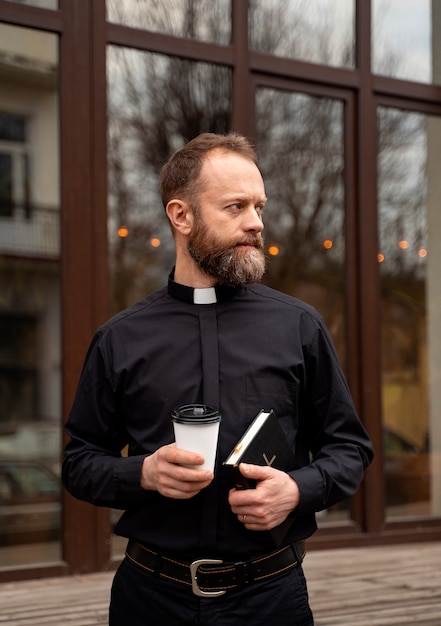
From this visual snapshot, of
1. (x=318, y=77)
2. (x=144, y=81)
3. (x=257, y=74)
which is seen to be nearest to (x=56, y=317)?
(x=144, y=81)

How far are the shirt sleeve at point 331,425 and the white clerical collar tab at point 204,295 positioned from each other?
0.31 metres

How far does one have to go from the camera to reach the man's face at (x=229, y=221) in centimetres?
232

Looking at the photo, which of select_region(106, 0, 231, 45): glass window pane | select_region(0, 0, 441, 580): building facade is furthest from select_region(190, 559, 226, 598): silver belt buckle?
select_region(106, 0, 231, 45): glass window pane

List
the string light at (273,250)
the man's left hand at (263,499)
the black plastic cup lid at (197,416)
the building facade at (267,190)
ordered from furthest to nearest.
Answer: the string light at (273,250) → the building facade at (267,190) → the man's left hand at (263,499) → the black plastic cup lid at (197,416)

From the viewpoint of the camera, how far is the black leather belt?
7.29 ft

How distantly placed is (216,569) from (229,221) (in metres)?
0.94

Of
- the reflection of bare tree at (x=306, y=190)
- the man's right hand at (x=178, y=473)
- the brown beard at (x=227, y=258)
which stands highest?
the reflection of bare tree at (x=306, y=190)

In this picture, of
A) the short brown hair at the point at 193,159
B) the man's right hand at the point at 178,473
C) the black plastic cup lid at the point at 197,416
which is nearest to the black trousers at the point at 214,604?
the man's right hand at the point at 178,473

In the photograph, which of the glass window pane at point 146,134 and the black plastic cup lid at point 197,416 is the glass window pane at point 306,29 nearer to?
the glass window pane at point 146,134

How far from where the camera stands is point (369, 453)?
2416mm

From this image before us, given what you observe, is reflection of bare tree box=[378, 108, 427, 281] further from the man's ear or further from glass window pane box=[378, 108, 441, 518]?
the man's ear

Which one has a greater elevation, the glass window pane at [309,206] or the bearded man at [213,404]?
the glass window pane at [309,206]

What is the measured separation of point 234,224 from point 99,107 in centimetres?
307

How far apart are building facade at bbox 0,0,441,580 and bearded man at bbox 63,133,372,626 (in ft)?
8.75
